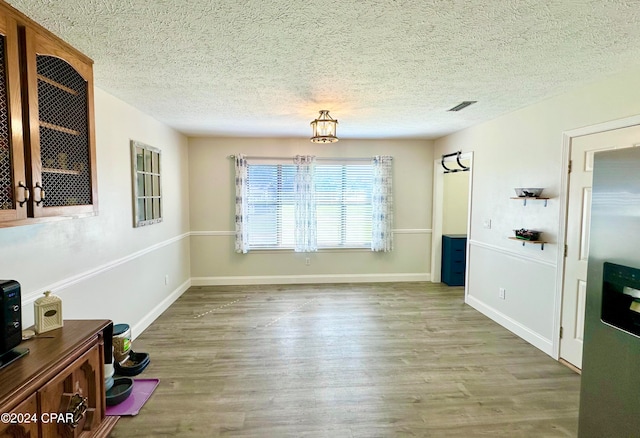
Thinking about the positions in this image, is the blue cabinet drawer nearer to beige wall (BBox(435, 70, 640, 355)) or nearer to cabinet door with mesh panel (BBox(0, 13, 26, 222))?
beige wall (BBox(435, 70, 640, 355))

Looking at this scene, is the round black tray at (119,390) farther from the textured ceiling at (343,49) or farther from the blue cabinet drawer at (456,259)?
the blue cabinet drawer at (456,259)

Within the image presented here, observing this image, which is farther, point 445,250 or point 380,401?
point 445,250

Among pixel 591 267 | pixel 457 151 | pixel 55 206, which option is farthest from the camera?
pixel 457 151

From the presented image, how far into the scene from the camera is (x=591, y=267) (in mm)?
1714

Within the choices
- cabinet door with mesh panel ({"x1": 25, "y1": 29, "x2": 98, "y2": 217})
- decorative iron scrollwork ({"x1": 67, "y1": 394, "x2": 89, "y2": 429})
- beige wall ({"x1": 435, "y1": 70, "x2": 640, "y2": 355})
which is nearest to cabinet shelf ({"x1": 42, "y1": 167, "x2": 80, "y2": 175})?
cabinet door with mesh panel ({"x1": 25, "y1": 29, "x2": 98, "y2": 217})

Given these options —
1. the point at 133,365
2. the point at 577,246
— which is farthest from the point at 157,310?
the point at 577,246

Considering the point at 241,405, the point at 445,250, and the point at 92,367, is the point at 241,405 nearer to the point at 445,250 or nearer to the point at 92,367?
the point at 92,367

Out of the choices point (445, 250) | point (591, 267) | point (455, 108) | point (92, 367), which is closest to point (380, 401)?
point (591, 267)

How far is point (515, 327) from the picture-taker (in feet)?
11.8

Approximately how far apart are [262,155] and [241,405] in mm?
3864

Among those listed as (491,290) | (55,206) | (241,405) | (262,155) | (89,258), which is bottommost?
(241,405)

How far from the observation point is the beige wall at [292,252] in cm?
531

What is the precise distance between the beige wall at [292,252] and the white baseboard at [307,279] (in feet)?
0.05

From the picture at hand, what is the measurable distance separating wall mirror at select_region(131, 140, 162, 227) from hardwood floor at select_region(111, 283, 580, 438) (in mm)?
1285
